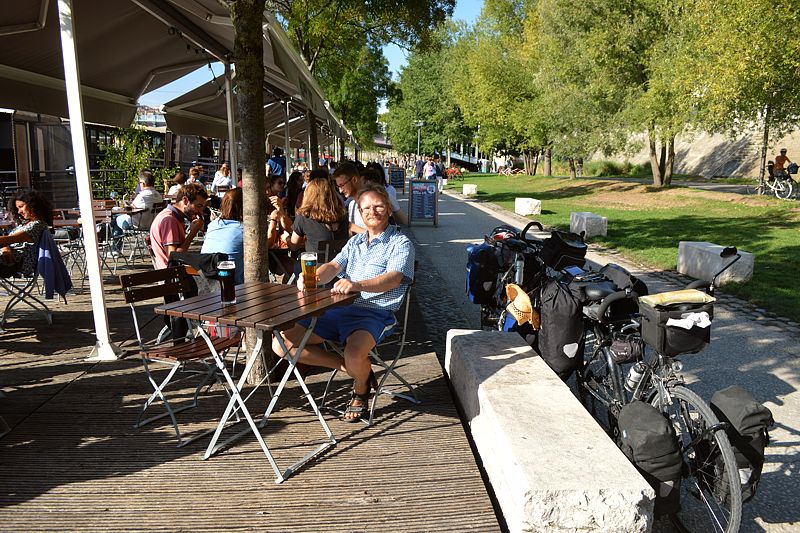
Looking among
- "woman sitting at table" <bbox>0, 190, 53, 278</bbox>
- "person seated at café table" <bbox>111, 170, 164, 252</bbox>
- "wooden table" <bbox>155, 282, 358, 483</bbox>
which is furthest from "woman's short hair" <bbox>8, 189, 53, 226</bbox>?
"wooden table" <bbox>155, 282, 358, 483</bbox>

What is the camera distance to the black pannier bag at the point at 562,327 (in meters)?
3.82

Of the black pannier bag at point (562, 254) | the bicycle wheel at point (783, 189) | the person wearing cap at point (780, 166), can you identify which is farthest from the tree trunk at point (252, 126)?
the person wearing cap at point (780, 166)

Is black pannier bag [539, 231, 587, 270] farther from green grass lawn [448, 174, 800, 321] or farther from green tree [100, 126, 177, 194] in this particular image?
green tree [100, 126, 177, 194]

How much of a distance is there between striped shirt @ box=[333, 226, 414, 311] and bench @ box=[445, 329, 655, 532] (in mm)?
642

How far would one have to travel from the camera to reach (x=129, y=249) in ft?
36.3

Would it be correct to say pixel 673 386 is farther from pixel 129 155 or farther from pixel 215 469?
pixel 129 155

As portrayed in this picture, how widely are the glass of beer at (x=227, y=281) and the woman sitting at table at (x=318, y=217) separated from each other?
234cm

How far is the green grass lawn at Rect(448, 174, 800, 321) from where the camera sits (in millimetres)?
8602

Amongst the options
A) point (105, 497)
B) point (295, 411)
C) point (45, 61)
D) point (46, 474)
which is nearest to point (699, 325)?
point (295, 411)

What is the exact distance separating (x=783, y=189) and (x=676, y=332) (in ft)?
73.7

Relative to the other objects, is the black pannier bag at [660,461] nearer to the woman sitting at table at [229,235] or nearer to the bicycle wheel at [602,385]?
the bicycle wheel at [602,385]

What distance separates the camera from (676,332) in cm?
289

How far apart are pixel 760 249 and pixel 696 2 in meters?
11.0

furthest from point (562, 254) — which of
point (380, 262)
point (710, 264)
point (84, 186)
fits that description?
point (710, 264)
